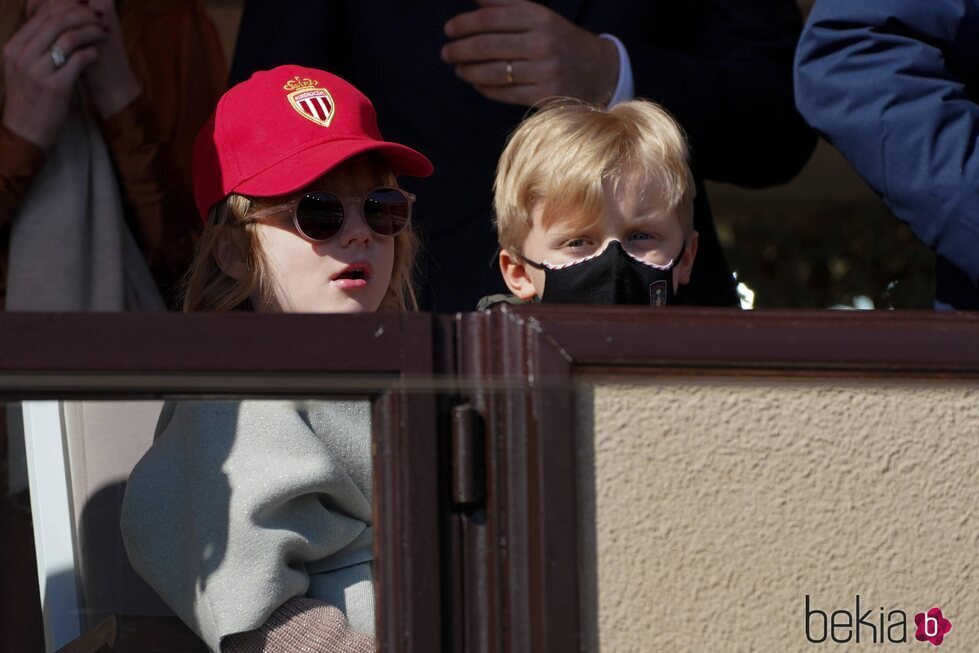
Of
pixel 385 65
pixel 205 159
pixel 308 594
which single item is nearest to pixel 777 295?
pixel 385 65

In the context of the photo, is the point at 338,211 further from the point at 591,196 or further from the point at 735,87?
the point at 735,87

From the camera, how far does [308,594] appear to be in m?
1.71

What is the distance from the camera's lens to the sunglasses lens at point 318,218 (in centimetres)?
218

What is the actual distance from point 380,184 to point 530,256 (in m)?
0.26

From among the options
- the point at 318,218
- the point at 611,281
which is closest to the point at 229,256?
the point at 318,218

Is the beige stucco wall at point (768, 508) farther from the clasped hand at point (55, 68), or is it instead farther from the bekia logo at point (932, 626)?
the clasped hand at point (55, 68)

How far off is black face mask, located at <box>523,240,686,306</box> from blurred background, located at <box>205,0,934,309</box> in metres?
4.17

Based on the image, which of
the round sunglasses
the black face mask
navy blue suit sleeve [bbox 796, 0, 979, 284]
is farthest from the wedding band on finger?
navy blue suit sleeve [bbox 796, 0, 979, 284]

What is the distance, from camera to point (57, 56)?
260cm

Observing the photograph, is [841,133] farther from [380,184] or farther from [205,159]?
[205,159]

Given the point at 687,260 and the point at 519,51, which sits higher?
the point at 519,51

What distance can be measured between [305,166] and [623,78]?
0.68 meters

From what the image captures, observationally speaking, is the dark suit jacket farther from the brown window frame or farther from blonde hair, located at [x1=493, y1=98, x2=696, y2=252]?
the brown window frame

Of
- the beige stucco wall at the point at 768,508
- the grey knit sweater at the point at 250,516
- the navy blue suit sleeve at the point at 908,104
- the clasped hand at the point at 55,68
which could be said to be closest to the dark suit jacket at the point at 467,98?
the clasped hand at the point at 55,68
